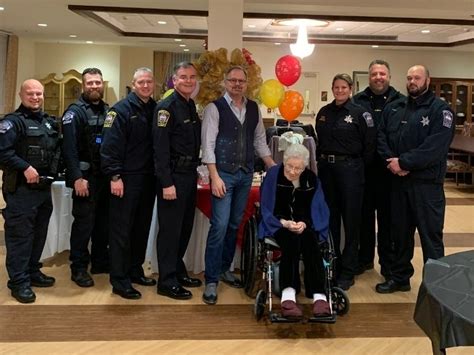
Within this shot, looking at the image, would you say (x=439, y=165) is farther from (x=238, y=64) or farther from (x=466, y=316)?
(x=466, y=316)

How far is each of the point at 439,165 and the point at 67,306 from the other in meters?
2.62

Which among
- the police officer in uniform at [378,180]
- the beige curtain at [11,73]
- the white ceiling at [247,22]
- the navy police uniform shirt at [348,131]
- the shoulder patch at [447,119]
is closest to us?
the shoulder patch at [447,119]

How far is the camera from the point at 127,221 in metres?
3.32

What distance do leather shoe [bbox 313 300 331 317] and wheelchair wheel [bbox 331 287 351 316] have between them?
0.20 metres

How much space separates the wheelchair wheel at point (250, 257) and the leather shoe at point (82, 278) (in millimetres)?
1108

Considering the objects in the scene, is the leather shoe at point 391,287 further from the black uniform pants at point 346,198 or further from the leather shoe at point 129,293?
the leather shoe at point 129,293

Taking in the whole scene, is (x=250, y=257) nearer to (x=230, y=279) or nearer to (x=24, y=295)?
(x=230, y=279)

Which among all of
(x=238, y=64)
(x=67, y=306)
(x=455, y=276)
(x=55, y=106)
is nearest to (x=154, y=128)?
(x=238, y=64)

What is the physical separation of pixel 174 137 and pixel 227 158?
376 mm

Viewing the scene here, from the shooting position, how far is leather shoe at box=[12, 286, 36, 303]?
328 centimetres

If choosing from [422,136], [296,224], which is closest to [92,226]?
[296,224]

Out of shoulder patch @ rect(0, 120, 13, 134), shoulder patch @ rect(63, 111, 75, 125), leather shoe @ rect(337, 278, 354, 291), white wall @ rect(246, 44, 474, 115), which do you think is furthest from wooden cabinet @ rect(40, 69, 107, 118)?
leather shoe @ rect(337, 278, 354, 291)

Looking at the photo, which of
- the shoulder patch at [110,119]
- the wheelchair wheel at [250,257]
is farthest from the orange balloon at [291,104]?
the shoulder patch at [110,119]

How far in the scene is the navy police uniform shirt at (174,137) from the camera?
3.17 m
